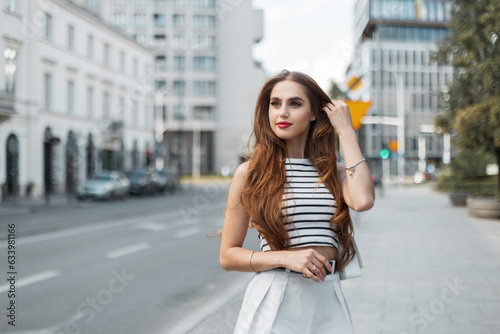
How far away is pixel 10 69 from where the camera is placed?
3209cm

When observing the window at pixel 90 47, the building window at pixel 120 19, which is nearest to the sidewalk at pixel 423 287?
the window at pixel 90 47

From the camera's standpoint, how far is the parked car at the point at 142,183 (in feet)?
125

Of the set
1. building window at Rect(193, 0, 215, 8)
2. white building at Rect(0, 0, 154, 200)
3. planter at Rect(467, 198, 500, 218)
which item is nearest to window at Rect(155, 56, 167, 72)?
building window at Rect(193, 0, 215, 8)

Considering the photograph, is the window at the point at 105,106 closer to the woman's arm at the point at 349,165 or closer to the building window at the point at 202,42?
the building window at the point at 202,42

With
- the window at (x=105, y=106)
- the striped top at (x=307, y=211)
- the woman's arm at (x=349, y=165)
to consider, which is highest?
the window at (x=105, y=106)

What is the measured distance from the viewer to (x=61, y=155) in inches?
1513

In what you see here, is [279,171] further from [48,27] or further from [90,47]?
[90,47]

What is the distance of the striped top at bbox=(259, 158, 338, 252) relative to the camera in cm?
232

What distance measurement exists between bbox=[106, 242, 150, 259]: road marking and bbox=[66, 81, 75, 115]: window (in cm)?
3007

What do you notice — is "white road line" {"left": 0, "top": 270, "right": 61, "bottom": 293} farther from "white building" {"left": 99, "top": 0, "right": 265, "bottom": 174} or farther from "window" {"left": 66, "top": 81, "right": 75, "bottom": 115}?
"white building" {"left": 99, "top": 0, "right": 265, "bottom": 174}

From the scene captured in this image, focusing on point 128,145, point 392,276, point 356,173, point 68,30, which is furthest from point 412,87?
point 356,173

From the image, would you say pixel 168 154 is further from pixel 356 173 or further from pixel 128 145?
pixel 356 173

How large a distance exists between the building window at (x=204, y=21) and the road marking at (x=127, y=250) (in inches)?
2806

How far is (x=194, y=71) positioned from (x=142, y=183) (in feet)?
153
